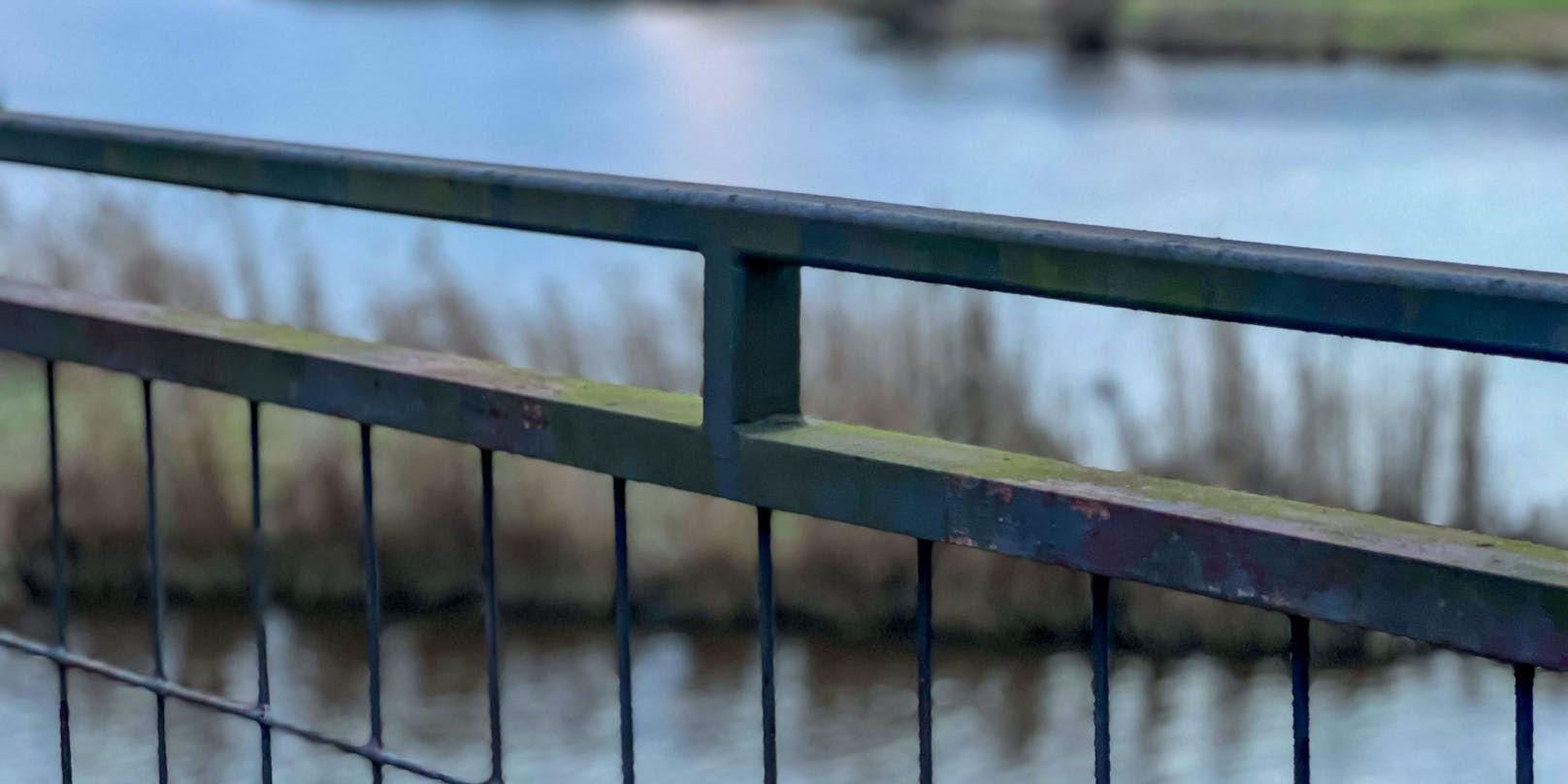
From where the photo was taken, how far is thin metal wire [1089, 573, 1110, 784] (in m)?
1.10

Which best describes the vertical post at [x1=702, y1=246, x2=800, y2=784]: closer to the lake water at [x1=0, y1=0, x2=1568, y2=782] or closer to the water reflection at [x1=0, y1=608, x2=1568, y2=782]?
the lake water at [x1=0, y1=0, x2=1568, y2=782]

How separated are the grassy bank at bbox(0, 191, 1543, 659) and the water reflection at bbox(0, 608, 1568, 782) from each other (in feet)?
0.32

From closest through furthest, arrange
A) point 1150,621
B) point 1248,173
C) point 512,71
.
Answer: point 1150,621 → point 1248,173 → point 512,71

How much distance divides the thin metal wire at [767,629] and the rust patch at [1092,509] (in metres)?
0.19

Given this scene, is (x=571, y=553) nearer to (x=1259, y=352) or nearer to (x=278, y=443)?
(x=278, y=443)

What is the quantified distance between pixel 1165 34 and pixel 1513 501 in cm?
1544

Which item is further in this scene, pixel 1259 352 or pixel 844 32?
pixel 844 32

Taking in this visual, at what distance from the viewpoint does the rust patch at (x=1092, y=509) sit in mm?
1072

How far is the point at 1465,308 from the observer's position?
935mm

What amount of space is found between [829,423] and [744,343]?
0.28 feet

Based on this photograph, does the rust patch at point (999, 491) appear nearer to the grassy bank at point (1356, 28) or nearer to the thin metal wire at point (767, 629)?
the thin metal wire at point (767, 629)

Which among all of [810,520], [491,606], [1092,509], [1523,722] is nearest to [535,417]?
[491,606]

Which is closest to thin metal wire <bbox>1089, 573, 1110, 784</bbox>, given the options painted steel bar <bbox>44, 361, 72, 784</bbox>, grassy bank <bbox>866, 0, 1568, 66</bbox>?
painted steel bar <bbox>44, 361, 72, 784</bbox>

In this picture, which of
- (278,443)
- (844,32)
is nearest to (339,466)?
(278,443)
